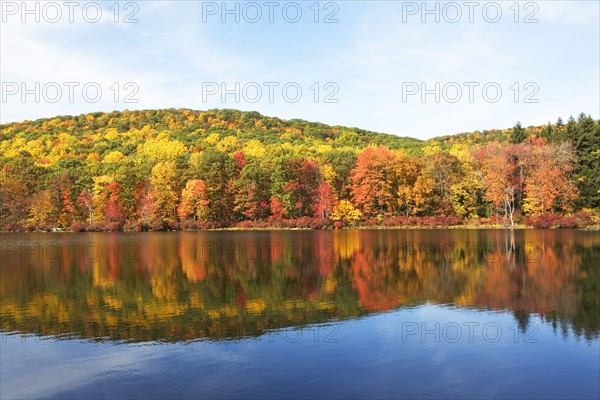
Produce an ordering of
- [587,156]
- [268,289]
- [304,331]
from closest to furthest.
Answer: [304,331] → [268,289] → [587,156]

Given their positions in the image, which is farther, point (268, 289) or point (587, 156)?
point (587, 156)

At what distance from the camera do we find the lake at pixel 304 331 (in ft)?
31.6

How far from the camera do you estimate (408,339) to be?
41.4ft

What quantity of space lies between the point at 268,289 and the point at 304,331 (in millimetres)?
6213

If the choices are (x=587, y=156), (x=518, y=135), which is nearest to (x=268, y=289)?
(x=587, y=156)

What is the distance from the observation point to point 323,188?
71.4 meters

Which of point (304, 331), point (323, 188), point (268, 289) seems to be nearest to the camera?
point (304, 331)

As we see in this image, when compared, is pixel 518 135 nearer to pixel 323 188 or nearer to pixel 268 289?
pixel 323 188

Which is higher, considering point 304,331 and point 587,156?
point 587,156

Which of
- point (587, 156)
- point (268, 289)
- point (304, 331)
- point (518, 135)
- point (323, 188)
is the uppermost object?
point (518, 135)

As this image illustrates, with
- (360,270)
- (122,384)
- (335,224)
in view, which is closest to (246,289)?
(360,270)

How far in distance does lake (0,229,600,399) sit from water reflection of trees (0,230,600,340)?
0.10 meters

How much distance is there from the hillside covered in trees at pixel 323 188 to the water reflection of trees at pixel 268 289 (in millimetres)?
33260

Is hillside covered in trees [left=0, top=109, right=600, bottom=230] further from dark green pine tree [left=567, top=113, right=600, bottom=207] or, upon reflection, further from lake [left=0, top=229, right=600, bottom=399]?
lake [left=0, top=229, right=600, bottom=399]
